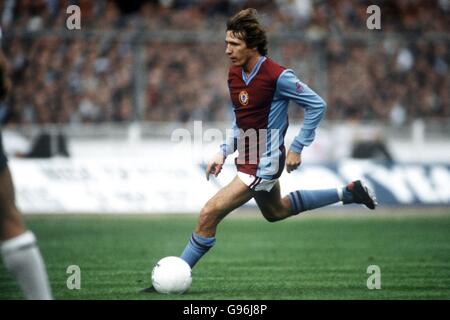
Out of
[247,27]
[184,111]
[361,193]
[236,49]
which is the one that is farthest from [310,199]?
[184,111]

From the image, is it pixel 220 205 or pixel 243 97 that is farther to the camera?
pixel 243 97

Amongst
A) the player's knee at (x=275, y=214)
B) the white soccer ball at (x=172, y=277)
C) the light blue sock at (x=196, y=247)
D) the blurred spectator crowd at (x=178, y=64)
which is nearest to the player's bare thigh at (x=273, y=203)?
the player's knee at (x=275, y=214)

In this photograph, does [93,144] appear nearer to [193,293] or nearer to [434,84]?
[434,84]

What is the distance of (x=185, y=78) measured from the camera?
20.7 m

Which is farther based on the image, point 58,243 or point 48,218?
point 48,218

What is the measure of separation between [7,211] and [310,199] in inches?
155

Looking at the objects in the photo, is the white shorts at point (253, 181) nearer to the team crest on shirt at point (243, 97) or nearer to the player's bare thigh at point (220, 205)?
the player's bare thigh at point (220, 205)

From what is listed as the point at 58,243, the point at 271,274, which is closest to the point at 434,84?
the point at 58,243

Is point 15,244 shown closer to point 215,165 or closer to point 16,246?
point 16,246

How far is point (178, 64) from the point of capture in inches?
808

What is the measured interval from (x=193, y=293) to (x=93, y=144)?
1144 centimetres

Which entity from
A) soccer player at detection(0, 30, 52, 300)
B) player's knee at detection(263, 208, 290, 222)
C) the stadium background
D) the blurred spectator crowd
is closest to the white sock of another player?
soccer player at detection(0, 30, 52, 300)

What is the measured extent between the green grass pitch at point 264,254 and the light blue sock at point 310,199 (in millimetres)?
732

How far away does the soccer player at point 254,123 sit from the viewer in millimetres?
8344
